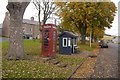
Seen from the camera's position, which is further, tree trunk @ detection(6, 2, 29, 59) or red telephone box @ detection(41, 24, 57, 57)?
red telephone box @ detection(41, 24, 57, 57)

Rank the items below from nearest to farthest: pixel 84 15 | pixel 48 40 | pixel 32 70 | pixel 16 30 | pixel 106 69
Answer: pixel 32 70, pixel 106 69, pixel 16 30, pixel 48 40, pixel 84 15

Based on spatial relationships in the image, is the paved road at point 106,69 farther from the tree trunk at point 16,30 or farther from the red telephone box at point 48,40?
the tree trunk at point 16,30

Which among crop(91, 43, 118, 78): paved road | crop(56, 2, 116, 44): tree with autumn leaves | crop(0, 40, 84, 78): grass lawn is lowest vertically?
crop(91, 43, 118, 78): paved road

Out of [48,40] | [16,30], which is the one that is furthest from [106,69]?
[48,40]

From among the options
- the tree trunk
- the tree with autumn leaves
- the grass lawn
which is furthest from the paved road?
the tree with autumn leaves

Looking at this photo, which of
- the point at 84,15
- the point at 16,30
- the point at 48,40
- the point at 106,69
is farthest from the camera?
the point at 84,15

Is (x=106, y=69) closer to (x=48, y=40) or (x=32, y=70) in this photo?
(x=32, y=70)

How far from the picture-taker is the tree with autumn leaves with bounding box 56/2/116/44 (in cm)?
3997

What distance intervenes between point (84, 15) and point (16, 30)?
25.5 m

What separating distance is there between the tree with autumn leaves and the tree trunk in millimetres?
23934

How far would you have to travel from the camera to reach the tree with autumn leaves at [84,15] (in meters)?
40.0

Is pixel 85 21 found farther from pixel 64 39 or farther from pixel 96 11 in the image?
pixel 64 39

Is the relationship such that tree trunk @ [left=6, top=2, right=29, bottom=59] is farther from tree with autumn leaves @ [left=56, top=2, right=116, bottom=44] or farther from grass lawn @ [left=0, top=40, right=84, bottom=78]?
tree with autumn leaves @ [left=56, top=2, right=116, bottom=44]

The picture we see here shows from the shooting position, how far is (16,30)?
16422 millimetres
